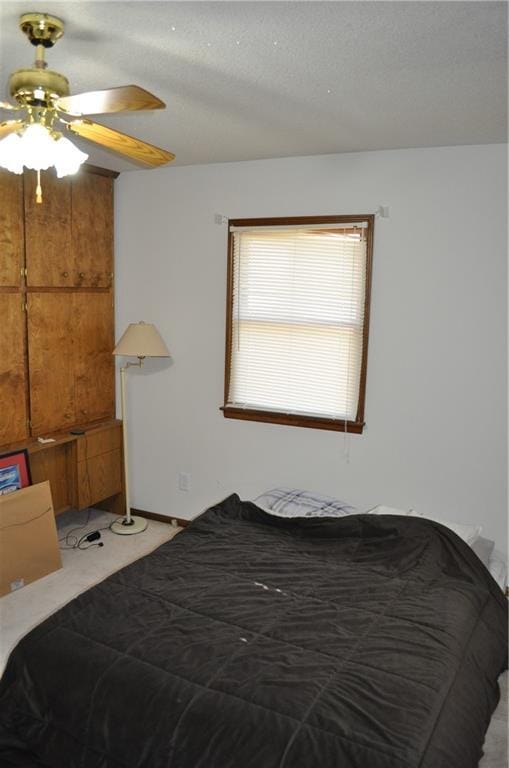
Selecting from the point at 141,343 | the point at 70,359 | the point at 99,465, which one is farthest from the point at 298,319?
the point at 99,465

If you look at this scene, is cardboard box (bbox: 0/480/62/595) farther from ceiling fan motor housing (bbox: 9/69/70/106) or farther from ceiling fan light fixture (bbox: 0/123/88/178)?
ceiling fan motor housing (bbox: 9/69/70/106)

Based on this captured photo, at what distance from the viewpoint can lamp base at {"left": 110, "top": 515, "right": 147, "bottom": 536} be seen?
4230mm

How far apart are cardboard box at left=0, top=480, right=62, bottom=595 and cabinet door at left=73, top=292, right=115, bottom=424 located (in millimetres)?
773

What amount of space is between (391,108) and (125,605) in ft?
7.73

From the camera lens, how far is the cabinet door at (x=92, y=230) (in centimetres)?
406

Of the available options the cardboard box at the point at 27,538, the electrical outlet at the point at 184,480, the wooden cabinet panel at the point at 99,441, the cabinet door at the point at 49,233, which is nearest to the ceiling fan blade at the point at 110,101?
the cabinet door at the point at 49,233

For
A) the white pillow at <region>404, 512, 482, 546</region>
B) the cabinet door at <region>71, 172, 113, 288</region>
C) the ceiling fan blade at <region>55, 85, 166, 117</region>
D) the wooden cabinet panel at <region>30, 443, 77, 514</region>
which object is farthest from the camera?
the cabinet door at <region>71, 172, 113, 288</region>

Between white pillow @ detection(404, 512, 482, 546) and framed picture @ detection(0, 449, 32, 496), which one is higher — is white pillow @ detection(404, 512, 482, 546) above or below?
below

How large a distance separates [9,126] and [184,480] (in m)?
2.77

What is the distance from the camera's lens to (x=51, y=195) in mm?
3830

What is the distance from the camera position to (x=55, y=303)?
12.9 ft

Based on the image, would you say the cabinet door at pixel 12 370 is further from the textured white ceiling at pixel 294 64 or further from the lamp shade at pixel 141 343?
the textured white ceiling at pixel 294 64

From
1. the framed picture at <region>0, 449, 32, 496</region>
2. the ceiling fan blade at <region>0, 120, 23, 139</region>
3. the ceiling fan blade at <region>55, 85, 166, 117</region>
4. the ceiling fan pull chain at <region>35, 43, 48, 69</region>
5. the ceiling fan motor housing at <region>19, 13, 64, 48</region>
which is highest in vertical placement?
the ceiling fan motor housing at <region>19, 13, 64, 48</region>

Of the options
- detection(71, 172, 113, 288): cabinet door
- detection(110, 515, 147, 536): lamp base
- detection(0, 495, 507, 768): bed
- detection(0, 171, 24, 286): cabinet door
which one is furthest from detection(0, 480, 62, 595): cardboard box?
detection(71, 172, 113, 288): cabinet door
